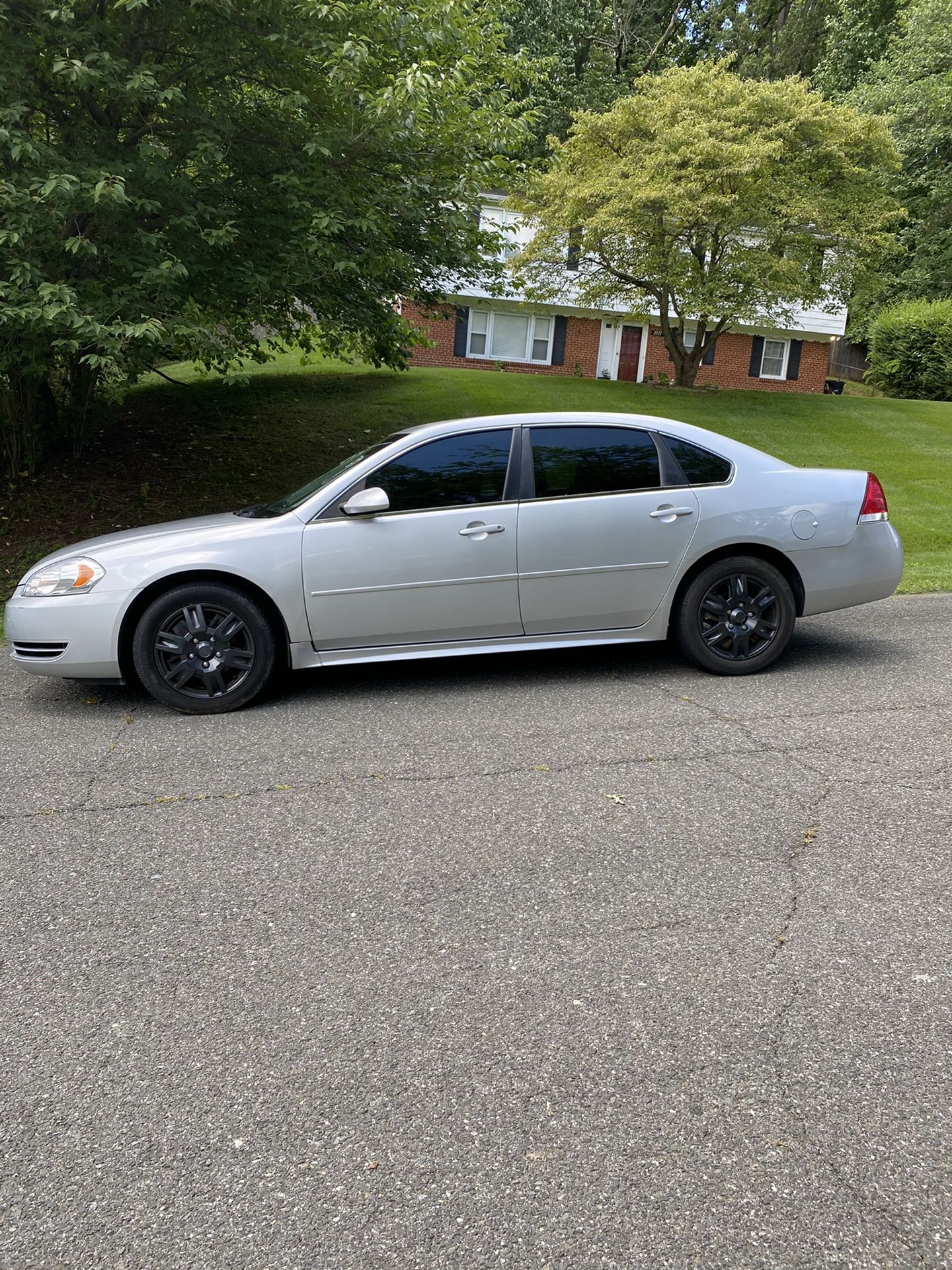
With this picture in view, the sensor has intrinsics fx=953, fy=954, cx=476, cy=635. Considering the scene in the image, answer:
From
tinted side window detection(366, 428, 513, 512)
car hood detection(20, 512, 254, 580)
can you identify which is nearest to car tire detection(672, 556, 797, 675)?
tinted side window detection(366, 428, 513, 512)

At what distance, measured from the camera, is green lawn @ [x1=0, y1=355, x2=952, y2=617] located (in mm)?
11250

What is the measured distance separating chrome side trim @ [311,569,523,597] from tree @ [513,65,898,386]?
15.4 m

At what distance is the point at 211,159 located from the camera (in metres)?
8.41

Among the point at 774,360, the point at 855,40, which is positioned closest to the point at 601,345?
the point at 774,360

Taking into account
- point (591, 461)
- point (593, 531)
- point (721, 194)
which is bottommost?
point (593, 531)

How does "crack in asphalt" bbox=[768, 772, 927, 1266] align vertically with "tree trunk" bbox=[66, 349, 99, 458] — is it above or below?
below

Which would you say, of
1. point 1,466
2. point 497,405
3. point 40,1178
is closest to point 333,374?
point 497,405

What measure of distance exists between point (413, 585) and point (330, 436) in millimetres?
10429

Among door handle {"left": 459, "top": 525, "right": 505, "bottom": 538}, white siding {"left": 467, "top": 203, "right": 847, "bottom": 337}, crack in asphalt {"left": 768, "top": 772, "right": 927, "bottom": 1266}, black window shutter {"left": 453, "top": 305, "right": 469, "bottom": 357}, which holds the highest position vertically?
white siding {"left": 467, "top": 203, "right": 847, "bottom": 337}

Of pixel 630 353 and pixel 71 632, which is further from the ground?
pixel 630 353

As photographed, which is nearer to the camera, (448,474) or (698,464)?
(448,474)

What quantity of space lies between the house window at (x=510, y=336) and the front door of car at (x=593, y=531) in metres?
26.4

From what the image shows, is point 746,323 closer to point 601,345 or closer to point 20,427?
point 601,345

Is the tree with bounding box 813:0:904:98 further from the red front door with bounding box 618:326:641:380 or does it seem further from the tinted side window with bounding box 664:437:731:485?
the tinted side window with bounding box 664:437:731:485
